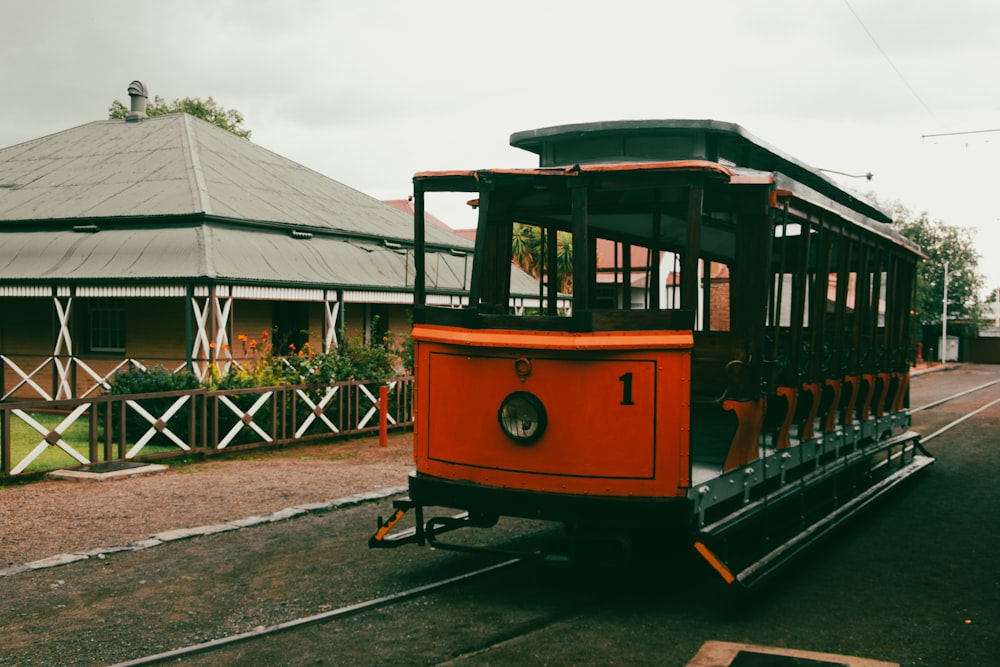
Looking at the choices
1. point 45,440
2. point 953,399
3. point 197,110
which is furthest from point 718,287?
point 197,110

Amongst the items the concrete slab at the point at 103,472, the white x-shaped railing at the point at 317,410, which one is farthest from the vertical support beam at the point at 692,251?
the white x-shaped railing at the point at 317,410

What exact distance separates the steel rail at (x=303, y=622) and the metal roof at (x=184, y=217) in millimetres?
12232

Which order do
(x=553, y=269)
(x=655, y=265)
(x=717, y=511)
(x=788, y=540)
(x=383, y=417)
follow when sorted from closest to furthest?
(x=717, y=511) → (x=788, y=540) → (x=655, y=265) → (x=553, y=269) → (x=383, y=417)

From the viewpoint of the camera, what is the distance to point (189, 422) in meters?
13.6

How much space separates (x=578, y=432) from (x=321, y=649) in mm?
2061

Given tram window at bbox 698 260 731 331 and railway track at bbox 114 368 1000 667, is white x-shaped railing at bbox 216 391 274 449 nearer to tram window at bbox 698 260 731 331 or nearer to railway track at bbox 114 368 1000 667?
railway track at bbox 114 368 1000 667

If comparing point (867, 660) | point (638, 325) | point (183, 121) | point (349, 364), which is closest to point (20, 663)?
point (638, 325)

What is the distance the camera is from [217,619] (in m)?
6.47

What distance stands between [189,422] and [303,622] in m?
7.87

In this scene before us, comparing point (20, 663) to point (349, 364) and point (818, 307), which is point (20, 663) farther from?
point (349, 364)

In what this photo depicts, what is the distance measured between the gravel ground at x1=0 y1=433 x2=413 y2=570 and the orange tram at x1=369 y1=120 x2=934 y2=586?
3.16 meters

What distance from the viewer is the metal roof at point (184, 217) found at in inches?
775

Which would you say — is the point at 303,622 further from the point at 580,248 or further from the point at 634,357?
the point at 580,248

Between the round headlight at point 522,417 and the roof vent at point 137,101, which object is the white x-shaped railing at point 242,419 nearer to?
the round headlight at point 522,417
